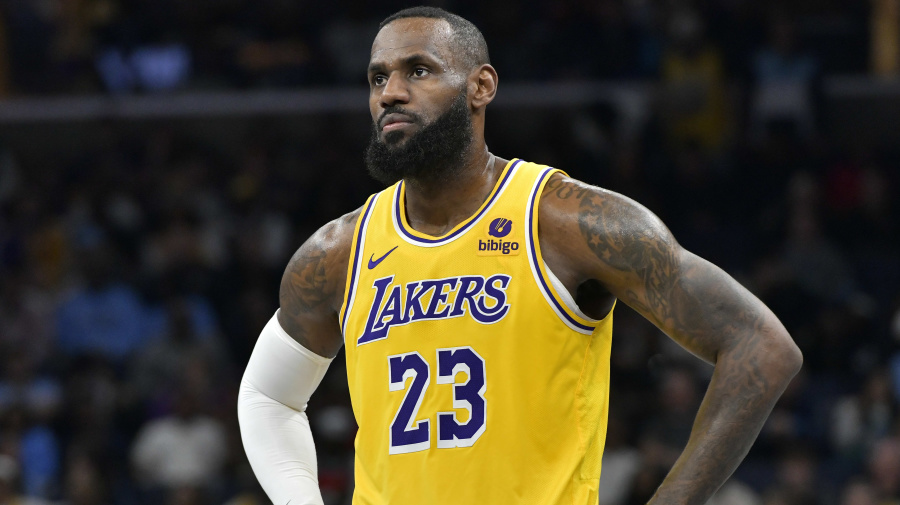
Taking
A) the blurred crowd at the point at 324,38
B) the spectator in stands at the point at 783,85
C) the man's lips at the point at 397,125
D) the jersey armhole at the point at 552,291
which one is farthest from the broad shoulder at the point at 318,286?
the spectator in stands at the point at 783,85

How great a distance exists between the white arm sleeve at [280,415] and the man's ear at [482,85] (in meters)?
0.90

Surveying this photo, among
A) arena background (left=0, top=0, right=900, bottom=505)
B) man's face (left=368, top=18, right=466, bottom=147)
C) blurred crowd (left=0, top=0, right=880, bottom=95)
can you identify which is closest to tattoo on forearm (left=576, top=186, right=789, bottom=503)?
man's face (left=368, top=18, right=466, bottom=147)

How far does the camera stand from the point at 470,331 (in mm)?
3086

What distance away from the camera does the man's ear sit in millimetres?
3402

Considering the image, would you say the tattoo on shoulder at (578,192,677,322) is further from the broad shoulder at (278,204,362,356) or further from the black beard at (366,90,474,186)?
the broad shoulder at (278,204,362,356)

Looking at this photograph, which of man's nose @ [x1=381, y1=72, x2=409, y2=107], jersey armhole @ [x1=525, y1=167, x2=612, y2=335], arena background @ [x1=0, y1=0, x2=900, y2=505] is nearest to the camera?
jersey armhole @ [x1=525, y1=167, x2=612, y2=335]

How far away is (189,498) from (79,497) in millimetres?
986

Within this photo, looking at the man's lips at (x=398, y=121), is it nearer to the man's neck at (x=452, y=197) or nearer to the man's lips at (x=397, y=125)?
the man's lips at (x=397, y=125)

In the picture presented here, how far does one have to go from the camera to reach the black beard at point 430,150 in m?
3.28

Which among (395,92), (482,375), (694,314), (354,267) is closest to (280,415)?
(354,267)

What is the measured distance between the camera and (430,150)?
10.8ft

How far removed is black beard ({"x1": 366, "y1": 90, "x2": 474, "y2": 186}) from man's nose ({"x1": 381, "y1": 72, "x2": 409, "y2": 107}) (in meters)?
0.03

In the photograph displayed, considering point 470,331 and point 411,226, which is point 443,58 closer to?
point 411,226

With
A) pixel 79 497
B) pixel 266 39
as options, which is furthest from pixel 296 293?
pixel 266 39
